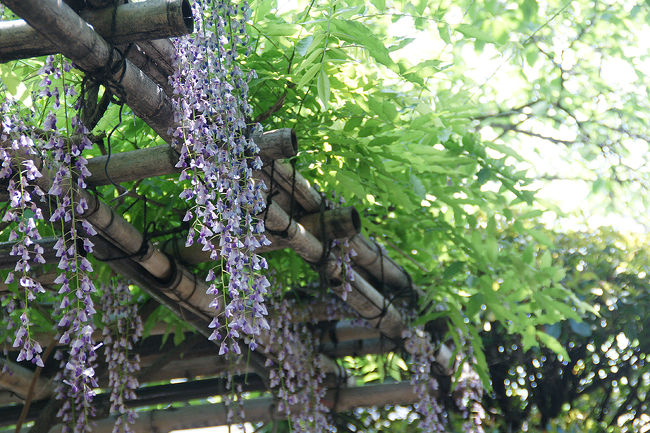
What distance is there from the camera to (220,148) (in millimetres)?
1914

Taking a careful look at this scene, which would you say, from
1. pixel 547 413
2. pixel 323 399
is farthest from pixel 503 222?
pixel 323 399

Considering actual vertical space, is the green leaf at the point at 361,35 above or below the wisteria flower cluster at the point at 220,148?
above

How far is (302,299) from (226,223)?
181cm

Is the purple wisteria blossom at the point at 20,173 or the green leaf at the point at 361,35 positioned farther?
the green leaf at the point at 361,35

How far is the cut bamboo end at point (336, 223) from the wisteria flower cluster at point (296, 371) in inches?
32.5

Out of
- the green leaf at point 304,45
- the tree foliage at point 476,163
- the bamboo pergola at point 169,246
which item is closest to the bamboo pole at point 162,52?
the bamboo pergola at point 169,246

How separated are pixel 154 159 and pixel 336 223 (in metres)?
0.79

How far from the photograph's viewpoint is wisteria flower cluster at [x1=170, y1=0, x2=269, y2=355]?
5.92ft

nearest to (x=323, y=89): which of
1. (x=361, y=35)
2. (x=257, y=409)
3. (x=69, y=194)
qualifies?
(x=361, y=35)

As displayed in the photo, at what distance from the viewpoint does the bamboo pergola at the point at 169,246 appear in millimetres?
1557

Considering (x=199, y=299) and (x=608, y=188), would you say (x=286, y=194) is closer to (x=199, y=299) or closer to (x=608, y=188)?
(x=199, y=299)

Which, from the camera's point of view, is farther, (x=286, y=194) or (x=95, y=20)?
(x=286, y=194)

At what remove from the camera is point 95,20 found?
160cm

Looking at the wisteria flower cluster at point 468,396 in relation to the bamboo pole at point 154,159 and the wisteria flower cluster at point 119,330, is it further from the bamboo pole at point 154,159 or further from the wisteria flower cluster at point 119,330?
the bamboo pole at point 154,159
